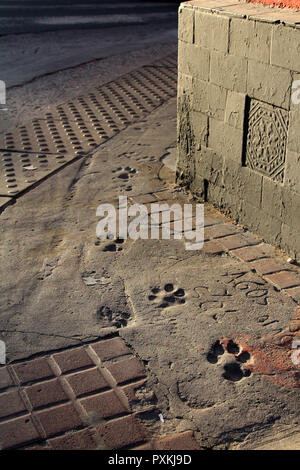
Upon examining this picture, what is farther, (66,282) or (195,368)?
(66,282)

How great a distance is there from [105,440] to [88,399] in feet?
0.96

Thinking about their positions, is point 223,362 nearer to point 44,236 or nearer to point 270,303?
point 270,303

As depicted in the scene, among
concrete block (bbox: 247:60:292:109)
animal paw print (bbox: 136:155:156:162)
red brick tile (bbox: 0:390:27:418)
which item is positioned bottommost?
red brick tile (bbox: 0:390:27:418)

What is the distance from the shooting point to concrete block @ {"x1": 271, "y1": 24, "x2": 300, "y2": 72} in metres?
3.68

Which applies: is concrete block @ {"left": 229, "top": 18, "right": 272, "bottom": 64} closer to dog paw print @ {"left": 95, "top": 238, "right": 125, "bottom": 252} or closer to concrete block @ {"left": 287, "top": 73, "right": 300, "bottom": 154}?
concrete block @ {"left": 287, "top": 73, "right": 300, "bottom": 154}

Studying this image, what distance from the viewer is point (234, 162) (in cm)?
454

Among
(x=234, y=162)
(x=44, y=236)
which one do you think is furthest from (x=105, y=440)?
(x=234, y=162)

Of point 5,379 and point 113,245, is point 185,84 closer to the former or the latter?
point 113,245

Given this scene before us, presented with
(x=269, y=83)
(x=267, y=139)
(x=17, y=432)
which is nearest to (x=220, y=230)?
(x=267, y=139)

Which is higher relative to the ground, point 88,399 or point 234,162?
point 234,162

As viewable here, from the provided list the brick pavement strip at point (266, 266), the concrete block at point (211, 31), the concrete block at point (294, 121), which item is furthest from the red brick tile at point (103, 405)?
the concrete block at point (211, 31)

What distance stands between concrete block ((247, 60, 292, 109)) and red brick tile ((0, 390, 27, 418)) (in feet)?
7.75

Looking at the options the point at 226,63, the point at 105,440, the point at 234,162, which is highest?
the point at 226,63

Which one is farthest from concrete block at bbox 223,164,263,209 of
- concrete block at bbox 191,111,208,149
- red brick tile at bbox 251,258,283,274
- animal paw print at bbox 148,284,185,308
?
animal paw print at bbox 148,284,185,308
